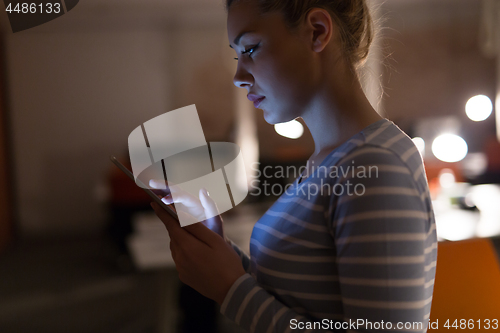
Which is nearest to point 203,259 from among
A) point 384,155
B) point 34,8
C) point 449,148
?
point 384,155

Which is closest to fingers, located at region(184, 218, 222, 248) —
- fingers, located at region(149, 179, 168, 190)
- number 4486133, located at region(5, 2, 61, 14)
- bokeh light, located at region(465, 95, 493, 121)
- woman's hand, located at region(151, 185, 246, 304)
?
woman's hand, located at region(151, 185, 246, 304)

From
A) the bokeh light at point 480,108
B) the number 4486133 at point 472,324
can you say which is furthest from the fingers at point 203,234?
the bokeh light at point 480,108

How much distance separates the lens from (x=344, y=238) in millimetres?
434

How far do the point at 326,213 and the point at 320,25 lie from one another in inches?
11.4

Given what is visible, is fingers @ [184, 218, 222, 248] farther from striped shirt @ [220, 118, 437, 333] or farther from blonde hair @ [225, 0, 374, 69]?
blonde hair @ [225, 0, 374, 69]

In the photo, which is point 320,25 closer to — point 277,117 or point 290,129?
point 277,117

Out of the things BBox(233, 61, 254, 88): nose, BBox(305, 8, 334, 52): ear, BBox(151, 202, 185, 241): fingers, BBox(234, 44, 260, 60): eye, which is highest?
BBox(305, 8, 334, 52): ear

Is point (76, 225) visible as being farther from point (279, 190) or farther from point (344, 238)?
point (344, 238)

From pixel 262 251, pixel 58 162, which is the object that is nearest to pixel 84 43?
pixel 58 162

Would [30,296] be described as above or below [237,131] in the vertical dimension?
below

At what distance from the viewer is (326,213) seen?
47 centimetres

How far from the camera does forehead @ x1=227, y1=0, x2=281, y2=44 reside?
1.85 ft

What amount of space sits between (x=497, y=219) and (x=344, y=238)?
5.02ft

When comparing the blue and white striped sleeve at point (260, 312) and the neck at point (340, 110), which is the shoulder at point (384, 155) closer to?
the neck at point (340, 110)
